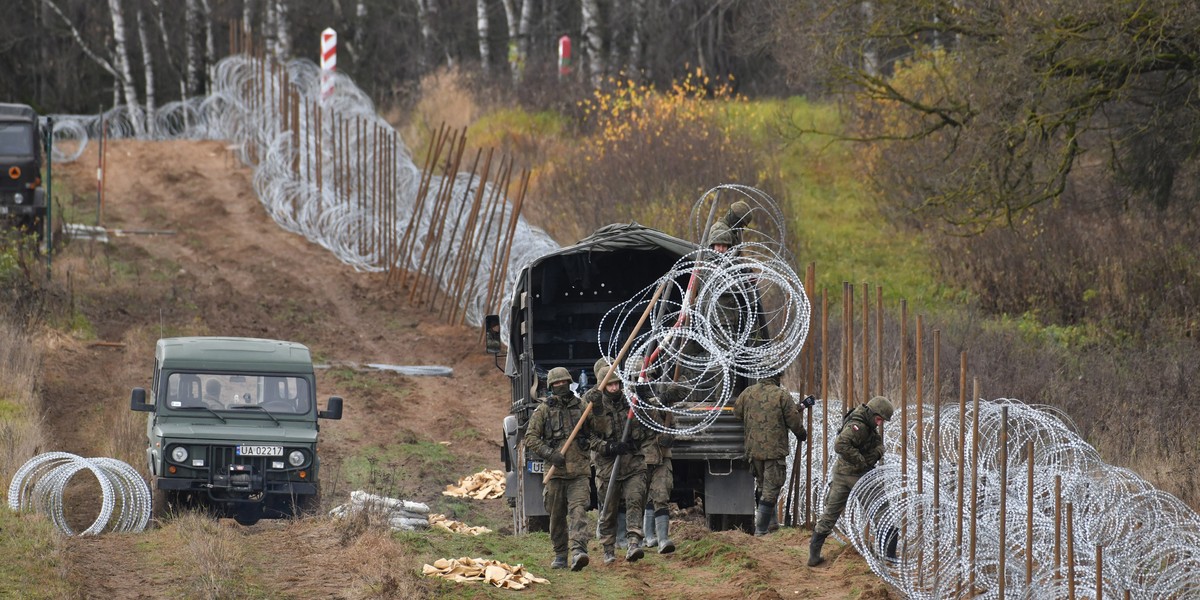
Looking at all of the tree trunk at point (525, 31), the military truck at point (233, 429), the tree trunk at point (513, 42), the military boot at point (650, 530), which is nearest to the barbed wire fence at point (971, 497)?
the military boot at point (650, 530)

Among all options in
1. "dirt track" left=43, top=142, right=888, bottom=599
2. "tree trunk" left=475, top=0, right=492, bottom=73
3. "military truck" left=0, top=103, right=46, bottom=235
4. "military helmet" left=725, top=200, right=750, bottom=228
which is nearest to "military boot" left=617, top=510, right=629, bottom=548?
"dirt track" left=43, top=142, right=888, bottom=599

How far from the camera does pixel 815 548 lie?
1188 cm

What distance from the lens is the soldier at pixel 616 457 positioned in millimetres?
11984

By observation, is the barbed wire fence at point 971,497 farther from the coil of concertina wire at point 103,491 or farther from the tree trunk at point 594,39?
the tree trunk at point 594,39

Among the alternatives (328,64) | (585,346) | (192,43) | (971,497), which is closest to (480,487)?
(585,346)

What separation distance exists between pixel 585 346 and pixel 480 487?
2.07m

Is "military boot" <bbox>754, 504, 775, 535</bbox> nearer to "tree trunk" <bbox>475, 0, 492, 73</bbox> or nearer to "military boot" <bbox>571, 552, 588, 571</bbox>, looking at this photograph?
"military boot" <bbox>571, 552, 588, 571</bbox>

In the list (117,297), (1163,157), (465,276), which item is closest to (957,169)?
(1163,157)

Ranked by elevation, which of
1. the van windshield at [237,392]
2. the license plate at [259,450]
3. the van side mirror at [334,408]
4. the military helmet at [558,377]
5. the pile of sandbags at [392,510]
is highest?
the military helmet at [558,377]

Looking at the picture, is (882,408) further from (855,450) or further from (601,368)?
(601,368)

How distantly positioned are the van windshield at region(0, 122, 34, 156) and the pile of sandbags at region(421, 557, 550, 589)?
53.9 ft

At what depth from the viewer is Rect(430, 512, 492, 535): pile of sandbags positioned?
46.8 feet

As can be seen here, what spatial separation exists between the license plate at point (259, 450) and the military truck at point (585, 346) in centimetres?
206

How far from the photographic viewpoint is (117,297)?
24109mm
